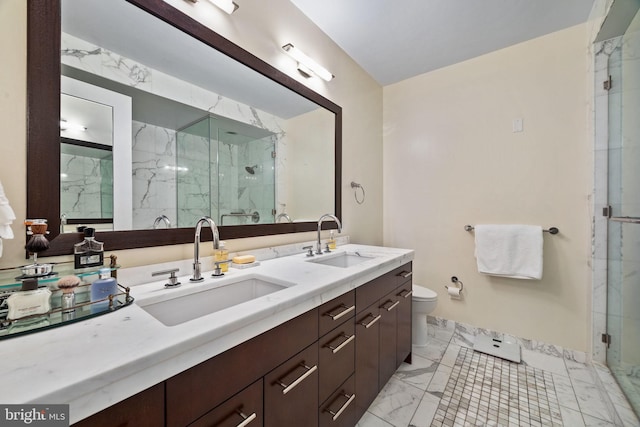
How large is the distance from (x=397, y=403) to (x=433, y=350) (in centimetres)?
74

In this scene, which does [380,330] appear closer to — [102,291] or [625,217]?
[102,291]

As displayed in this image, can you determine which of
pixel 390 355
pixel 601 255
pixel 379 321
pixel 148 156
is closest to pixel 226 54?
pixel 148 156

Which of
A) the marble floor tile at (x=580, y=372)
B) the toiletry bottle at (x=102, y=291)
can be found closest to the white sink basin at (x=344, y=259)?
the toiletry bottle at (x=102, y=291)

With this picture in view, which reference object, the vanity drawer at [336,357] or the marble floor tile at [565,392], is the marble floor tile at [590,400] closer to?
the marble floor tile at [565,392]

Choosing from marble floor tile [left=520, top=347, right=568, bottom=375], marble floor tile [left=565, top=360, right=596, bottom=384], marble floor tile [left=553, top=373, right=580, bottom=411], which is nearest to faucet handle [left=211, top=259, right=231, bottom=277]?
marble floor tile [left=553, top=373, right=580, bottom=411]

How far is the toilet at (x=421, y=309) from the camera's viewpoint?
200 cm

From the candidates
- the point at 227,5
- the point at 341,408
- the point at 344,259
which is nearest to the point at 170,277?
the point at 341,408

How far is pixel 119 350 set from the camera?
52cm

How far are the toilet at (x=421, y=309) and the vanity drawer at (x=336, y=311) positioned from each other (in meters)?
1.02

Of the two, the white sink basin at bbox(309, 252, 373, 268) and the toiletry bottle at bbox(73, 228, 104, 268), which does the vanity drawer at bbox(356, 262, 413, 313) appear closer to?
the white sink basin at bbox(309, 252, 373, 268)

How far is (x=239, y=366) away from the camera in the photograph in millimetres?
694

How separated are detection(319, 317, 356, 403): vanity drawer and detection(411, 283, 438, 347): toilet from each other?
100 centimetres

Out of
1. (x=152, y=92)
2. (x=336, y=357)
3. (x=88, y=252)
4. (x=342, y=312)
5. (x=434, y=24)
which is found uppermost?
(x=434, y=24)

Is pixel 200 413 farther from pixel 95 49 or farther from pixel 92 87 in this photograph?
pixel 95 49
